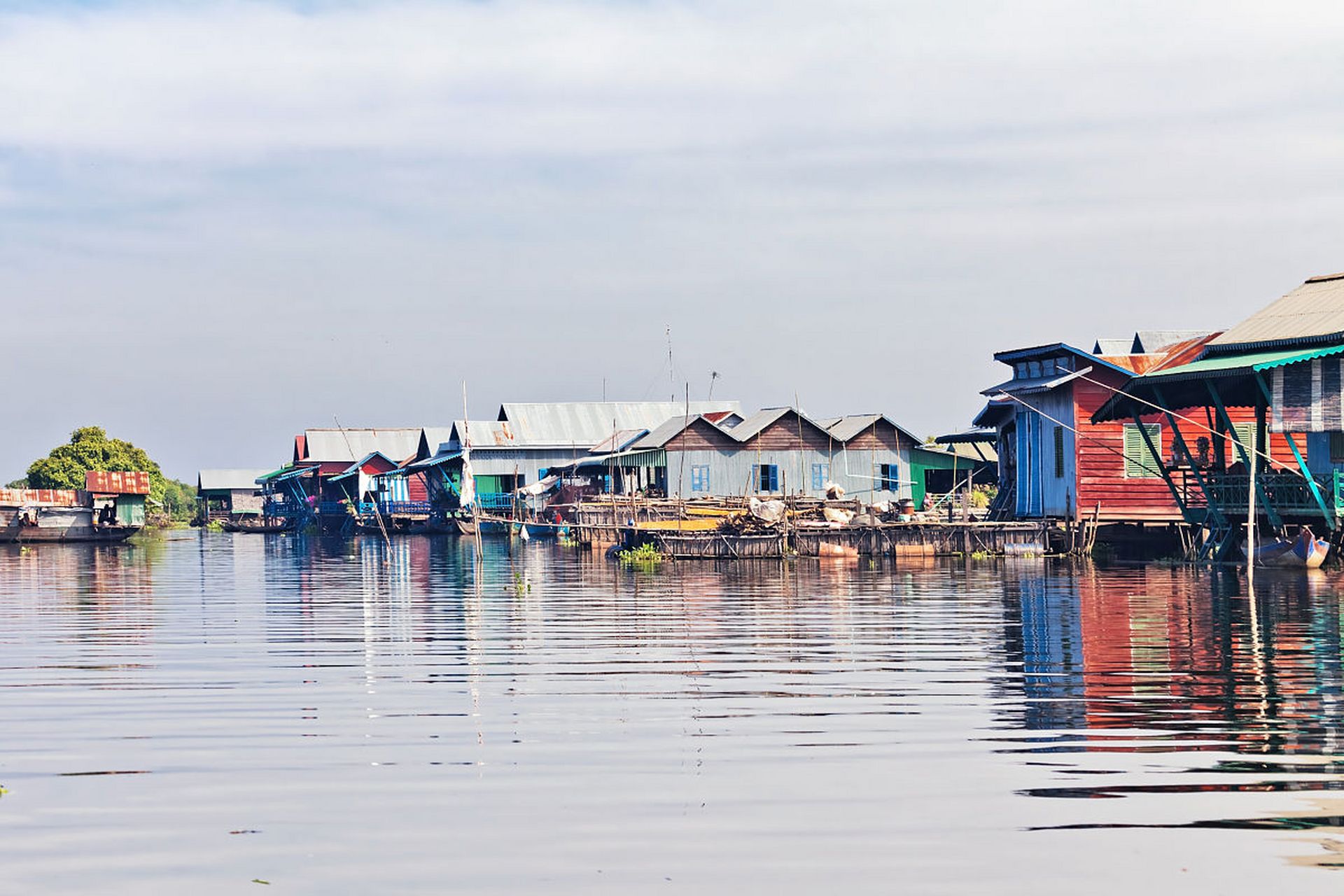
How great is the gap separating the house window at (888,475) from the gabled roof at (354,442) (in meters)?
43.1

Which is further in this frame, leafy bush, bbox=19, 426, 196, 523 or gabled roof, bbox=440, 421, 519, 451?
leafy bush, bbox=19, 426, 196, 523

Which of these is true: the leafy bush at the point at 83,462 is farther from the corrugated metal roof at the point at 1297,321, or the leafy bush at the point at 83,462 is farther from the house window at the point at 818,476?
the corrugated metal roof at the point at 1297,321

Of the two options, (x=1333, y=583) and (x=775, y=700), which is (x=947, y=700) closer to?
(x=775, y=700)

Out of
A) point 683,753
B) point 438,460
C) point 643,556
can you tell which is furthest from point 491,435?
point 683,753

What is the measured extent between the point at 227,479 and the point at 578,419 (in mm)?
48718

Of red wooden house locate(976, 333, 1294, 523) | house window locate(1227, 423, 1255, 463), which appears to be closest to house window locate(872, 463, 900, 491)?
red wooden house locate(976, 333, 1294, 523)

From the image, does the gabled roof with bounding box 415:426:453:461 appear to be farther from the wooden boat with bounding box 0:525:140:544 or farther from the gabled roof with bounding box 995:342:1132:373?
the gabled roof with bounding box 995:342:1132:373

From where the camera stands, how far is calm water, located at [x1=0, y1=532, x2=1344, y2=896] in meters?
8.36

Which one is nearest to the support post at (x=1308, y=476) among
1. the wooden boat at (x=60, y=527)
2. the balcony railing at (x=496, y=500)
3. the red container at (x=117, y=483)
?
the balcony railing at (x=496, y=500)

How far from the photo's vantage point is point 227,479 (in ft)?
380

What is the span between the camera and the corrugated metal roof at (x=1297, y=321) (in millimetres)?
32062

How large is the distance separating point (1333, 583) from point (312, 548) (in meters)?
42.5

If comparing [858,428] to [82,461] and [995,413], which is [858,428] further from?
[82,461]

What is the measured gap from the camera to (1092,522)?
137 ft
